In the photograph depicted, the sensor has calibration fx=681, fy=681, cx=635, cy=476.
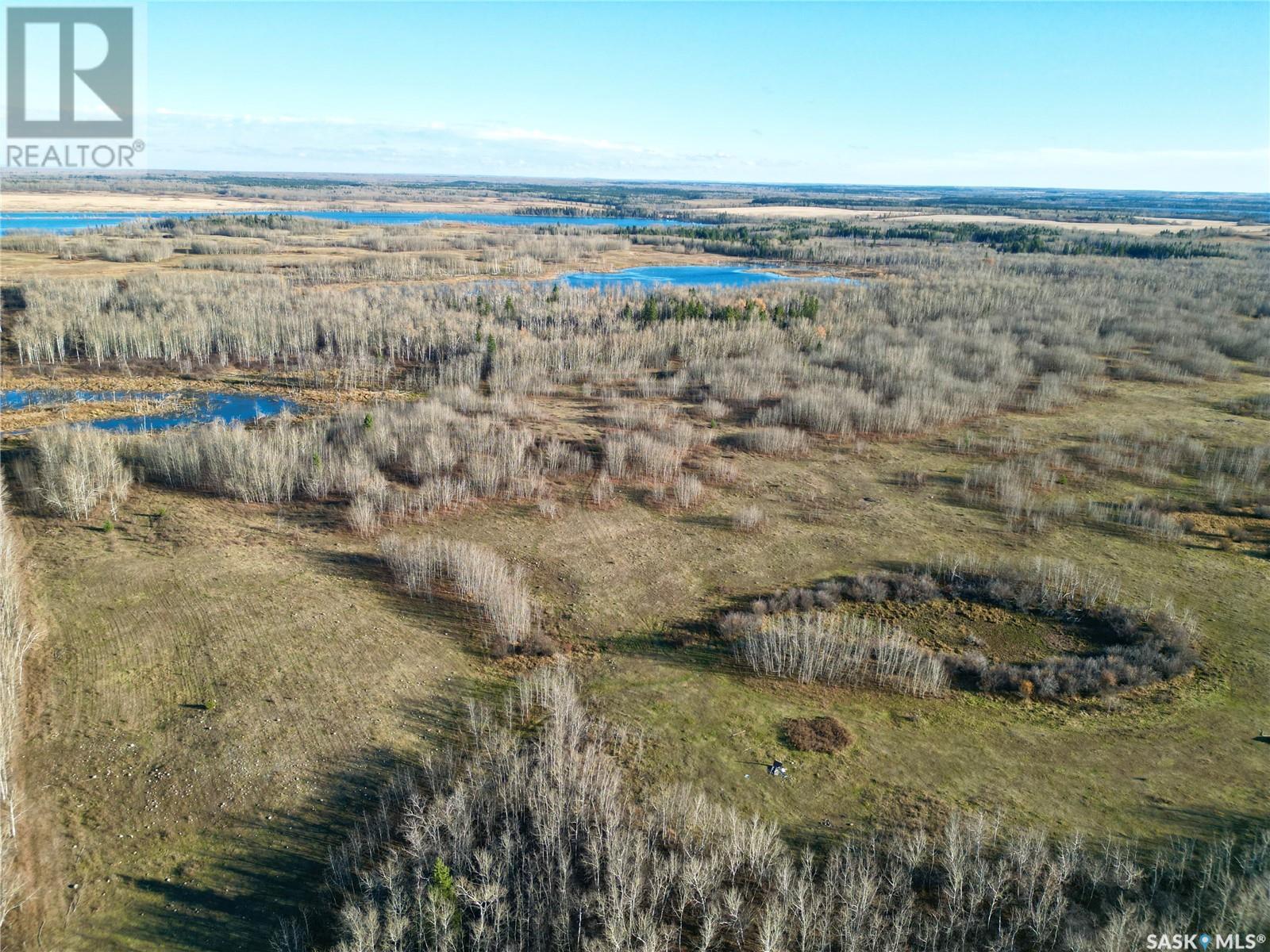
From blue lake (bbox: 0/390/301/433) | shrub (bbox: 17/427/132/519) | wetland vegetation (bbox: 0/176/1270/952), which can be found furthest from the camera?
blue lake (bbox: 0/390/301/433)

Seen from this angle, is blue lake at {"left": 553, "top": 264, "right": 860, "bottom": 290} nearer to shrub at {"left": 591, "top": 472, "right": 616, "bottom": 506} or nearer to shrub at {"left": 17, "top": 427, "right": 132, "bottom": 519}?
shrub at {"left": 591, "top": 472, "right": 616, "bottom": 506}

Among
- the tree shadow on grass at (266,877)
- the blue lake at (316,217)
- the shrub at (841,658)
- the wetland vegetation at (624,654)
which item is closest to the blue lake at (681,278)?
the wetland vegetation at (624,654)

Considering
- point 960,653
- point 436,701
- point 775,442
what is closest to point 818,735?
point 960,653

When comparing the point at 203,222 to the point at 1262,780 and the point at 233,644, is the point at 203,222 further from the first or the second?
the point at 1262,780

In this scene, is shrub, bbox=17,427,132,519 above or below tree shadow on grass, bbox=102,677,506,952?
above

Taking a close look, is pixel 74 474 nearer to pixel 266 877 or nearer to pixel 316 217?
pixel 266 877

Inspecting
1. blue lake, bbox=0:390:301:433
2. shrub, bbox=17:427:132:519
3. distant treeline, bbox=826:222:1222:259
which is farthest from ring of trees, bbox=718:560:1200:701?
distant treeline, bbox=826:222:1222:259

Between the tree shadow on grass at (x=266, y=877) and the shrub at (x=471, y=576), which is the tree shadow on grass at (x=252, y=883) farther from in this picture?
the shrub at (x=471, y=576)
